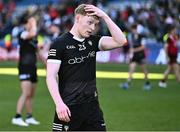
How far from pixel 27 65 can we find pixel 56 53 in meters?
5.61

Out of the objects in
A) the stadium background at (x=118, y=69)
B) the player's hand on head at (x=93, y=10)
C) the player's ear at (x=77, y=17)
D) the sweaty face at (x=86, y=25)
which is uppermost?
the player's hand on head at (x=93, y=10)

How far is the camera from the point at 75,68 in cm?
687

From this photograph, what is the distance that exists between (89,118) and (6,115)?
6.78 metres

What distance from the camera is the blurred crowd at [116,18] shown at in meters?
30.4

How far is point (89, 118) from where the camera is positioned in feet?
22.7

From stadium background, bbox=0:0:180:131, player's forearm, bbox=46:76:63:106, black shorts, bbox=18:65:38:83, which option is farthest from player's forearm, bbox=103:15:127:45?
black shorts, bbox=18:65:38:83

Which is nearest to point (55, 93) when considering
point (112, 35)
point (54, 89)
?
point (54, 89)

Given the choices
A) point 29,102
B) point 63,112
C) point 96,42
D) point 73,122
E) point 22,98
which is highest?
point 96,42

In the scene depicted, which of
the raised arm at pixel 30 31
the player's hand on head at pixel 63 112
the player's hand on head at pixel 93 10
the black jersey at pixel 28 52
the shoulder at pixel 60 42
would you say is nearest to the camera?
the player's hand on head at pixel 63 112

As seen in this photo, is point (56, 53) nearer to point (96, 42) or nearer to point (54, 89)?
point (54, 89)

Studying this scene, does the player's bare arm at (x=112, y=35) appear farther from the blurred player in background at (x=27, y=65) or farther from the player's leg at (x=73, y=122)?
the blurred player in background at (x=27, y=65)

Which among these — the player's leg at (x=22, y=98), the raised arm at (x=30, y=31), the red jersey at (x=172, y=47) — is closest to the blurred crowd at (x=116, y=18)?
the red jersey at (x=172, y=47)

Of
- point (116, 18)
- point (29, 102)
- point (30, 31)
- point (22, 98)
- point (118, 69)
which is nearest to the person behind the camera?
point (30, 31)

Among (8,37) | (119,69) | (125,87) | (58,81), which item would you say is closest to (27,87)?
(58,81)
